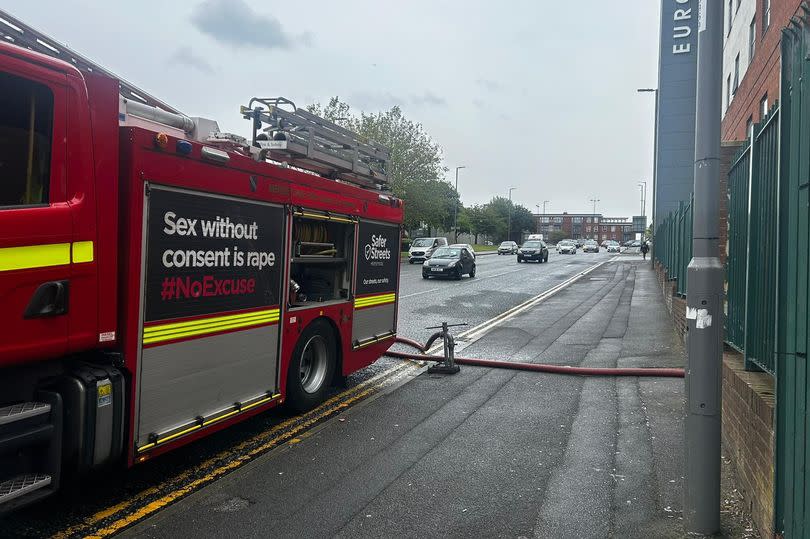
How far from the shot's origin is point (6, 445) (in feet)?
10.6

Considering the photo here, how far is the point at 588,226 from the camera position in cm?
17925

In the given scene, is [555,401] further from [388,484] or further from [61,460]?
[61,460]

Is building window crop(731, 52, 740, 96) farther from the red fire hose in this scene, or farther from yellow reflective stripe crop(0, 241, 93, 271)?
yellow reflective stripe crop(0, 241, 93, 271)

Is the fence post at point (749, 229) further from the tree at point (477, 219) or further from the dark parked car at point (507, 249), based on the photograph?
the tree at point (477, 219)

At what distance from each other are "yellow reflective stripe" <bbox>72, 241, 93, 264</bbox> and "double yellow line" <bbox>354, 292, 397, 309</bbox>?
12.2 ft

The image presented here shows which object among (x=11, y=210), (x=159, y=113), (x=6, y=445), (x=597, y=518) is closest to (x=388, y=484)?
(x=597, y=518)

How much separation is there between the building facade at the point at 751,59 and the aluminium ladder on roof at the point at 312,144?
11465 mm

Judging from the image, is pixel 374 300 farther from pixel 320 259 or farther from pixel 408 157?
pixel 408 157

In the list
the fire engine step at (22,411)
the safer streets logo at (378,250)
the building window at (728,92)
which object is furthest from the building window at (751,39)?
the fire engine step at (22,411)

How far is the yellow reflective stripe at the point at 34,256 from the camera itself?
10.6 feet

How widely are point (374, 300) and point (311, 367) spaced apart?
4.74 ft

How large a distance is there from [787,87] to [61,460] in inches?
181

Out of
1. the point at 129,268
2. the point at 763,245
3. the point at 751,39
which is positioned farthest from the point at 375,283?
the point at 751,39

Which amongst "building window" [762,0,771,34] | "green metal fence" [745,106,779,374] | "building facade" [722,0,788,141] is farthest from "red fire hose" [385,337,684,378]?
"building window" [762,0,771,34]
